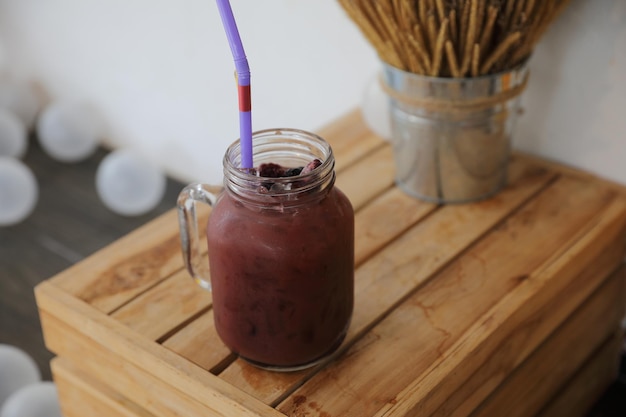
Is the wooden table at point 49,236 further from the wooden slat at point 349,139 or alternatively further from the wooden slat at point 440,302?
the wooden slat at point 440,302

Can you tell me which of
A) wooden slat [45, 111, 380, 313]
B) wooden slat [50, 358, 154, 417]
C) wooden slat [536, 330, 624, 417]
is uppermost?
wooden slat [45, 111, 380, 313]

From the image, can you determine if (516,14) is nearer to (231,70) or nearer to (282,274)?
(282,274)

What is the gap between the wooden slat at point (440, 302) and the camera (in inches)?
32.2

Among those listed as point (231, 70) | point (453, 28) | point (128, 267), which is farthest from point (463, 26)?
point (231, 70)

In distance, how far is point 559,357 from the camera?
43.1 inches

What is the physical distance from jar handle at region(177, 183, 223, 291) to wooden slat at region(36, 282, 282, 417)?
88mm

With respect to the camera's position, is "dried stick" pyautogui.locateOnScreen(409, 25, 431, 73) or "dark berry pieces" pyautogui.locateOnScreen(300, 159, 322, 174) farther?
"dried stick" pyautogui.locateOnScreen(409, 25, 431, 73)

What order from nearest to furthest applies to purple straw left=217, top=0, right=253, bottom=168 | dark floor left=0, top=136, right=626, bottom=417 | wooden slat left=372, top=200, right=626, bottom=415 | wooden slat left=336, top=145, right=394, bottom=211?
1. purple straw left=217, top=0, right=253, bottom=168
2. wooden slat left=372, top=200, right=626, bottom=415
3. wooden slat left=336, top=145, right=394, bottom=211
4. dark floor left=0, top=136, right=626, bottom=417

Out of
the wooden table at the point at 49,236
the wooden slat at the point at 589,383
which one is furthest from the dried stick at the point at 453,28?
the wooden table at the point at 49,236

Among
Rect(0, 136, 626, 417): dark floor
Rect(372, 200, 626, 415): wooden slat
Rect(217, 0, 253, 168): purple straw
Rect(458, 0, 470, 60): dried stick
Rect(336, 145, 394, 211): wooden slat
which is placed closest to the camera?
Rect(217, 0, 253, 168): purple straw

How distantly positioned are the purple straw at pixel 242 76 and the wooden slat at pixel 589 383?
57 cm

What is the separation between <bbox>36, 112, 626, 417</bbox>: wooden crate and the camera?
84 cm

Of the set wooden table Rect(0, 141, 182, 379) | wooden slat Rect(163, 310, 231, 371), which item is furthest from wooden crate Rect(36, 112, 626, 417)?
wooden table Rect(0, 141, 182, 379)

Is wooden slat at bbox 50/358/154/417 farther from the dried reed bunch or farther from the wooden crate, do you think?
the dried reed bunch
